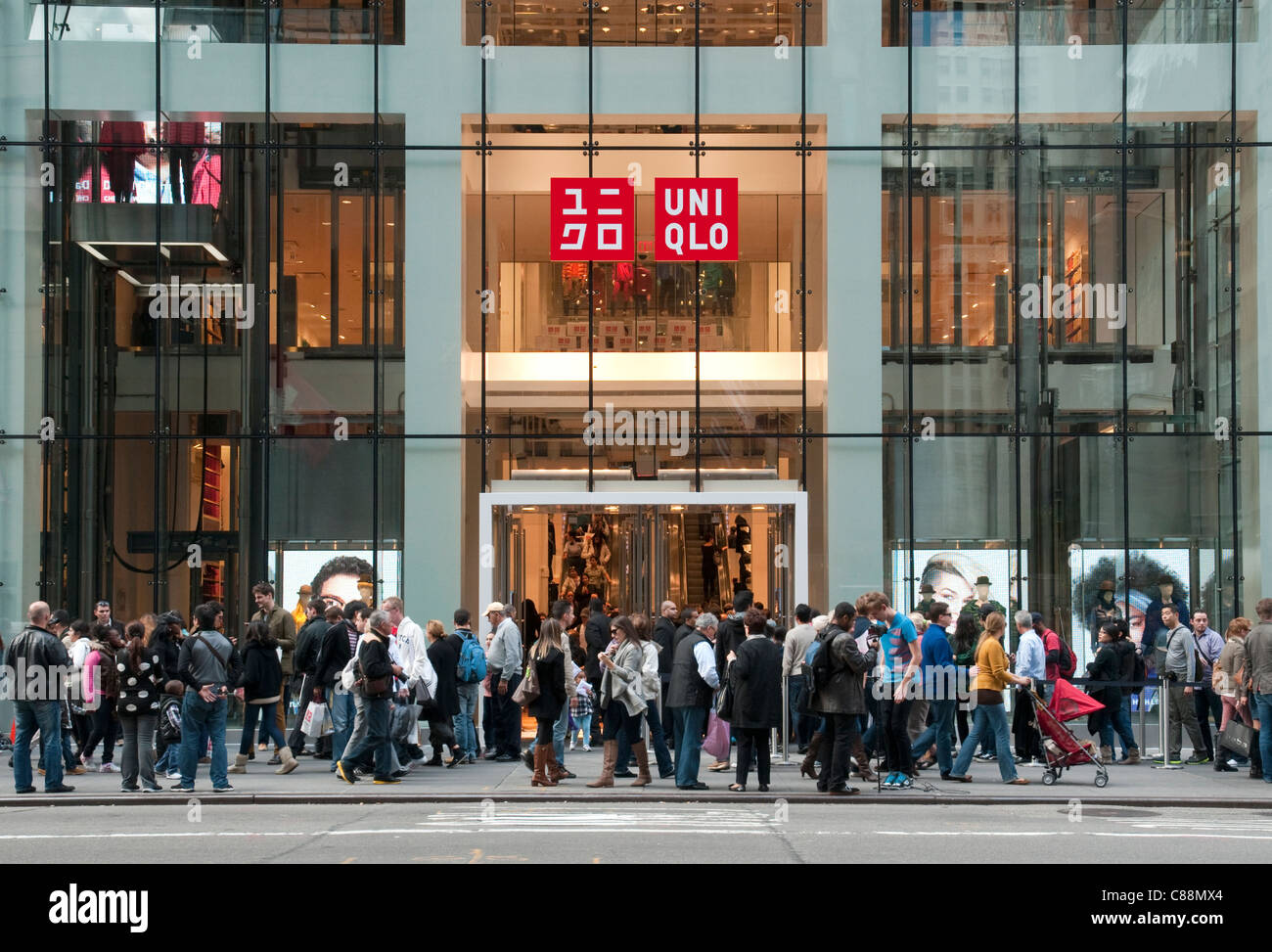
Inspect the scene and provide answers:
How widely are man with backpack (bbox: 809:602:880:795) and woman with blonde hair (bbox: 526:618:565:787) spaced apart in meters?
2.53

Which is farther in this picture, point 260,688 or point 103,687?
point 260,688

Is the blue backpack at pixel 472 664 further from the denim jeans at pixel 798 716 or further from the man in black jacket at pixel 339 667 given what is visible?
the denim jeans at pixel 798 716

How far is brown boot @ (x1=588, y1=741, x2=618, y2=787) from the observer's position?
15820mm

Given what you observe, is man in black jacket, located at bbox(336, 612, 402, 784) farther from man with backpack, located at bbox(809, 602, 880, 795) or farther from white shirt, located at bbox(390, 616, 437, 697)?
man with backpack, located at bbox(809, 602, 880, 795)

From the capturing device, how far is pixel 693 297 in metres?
23.3

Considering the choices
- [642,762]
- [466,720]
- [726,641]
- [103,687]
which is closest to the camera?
[642,762]

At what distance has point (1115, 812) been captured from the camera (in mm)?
14750

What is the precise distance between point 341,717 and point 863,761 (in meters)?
5.66

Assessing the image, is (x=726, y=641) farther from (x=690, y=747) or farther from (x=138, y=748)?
(x=138, y=748)

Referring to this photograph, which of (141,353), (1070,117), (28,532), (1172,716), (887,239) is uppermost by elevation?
(1070,117)

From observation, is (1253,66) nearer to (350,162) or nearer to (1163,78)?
(1163,78)

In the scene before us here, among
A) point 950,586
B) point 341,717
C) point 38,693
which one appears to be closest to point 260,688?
point 341,717

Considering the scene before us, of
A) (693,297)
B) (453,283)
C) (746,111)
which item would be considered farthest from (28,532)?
(746,111)
